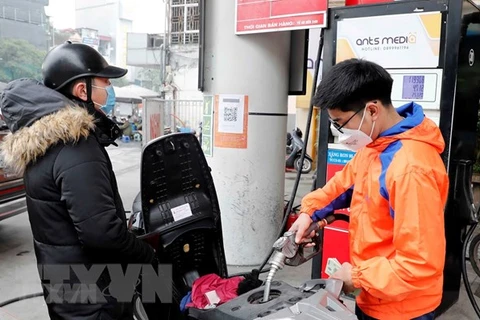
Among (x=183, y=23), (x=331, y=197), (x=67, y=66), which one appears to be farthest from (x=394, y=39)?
(x=183, y=23)

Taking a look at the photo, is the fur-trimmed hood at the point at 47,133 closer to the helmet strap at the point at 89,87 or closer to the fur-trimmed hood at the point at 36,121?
the fur-trimmed hood at the point at 36,121

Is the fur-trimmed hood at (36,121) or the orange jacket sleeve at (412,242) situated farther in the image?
the fur-trimmed hood at (36,121)

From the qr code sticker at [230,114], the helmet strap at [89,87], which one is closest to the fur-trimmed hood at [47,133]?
the helmet strap at [89,87]

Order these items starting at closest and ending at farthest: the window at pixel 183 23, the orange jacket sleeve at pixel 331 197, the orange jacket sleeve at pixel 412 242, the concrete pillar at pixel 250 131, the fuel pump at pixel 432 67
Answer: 1. the orange jacket sleeve at pixel 412 242
2. the orange jacket sleeve at pixel 331 197
3. the fuel pump at pixel 432 67
4. the concrete pillar at pixel 250 131
5. the window at pixel 183 23

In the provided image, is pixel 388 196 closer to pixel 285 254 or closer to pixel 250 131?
pixel 285 254

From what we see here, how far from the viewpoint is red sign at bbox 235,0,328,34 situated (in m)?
3.23

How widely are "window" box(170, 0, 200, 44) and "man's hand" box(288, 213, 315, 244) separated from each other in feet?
66.3

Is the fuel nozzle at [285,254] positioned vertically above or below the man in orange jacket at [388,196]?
below

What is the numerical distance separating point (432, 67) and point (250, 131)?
5.88 feet

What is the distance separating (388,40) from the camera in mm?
2791

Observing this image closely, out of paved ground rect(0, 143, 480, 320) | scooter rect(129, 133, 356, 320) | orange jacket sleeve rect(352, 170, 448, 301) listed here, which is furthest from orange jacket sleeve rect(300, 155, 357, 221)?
paved ground rect(0, 143, 480, 320)

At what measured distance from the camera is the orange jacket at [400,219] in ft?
4.41

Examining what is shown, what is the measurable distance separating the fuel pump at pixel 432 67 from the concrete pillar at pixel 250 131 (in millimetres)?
1029

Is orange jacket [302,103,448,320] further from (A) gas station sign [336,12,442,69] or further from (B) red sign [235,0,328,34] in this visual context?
(B) red sign [235,0,328,34]
